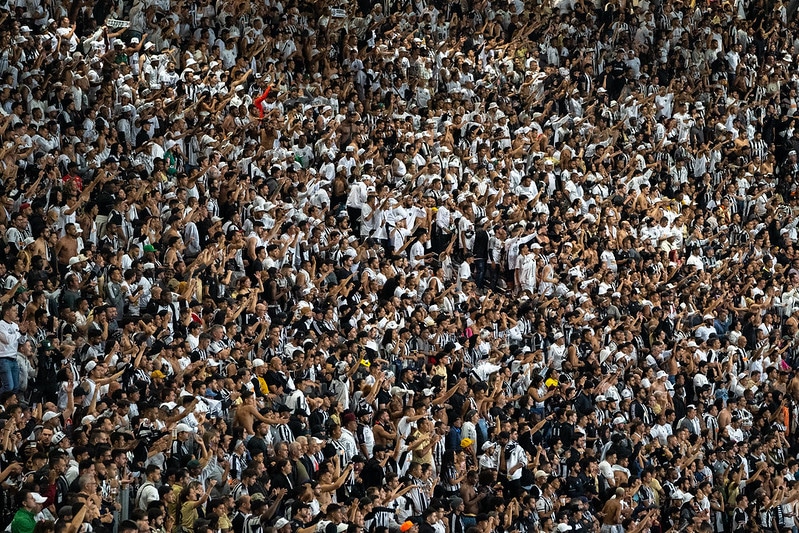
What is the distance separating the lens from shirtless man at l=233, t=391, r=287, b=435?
1612 centimetres

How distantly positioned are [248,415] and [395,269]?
6381 millimetres

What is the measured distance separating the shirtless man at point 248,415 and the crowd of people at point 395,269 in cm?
3

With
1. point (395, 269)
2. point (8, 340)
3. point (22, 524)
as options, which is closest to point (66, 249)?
point (8, 340)

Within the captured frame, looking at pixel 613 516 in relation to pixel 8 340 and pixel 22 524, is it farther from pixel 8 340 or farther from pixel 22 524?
pixel 22 524

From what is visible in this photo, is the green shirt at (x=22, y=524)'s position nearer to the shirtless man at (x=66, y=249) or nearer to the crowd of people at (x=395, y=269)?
the crowd of people at (x=395, y=269)

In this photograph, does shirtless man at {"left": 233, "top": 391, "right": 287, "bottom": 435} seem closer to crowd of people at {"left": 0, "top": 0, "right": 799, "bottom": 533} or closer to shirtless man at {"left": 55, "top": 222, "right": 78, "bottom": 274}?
crowd of people at {"left": 0, "top": 0, "right": 799, "bottom": 533}

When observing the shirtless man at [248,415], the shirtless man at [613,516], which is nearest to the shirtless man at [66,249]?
the shirtless man at [248,415]

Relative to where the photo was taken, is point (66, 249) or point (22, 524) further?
point (66, 249)

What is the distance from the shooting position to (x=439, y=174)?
24.8 meters

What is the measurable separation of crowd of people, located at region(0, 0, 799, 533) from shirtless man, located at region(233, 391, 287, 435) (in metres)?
0.03

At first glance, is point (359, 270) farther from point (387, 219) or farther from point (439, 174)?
point (439, 174)

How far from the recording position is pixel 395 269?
2214cm

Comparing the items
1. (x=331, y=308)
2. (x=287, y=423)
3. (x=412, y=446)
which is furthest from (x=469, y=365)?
(x=287, y=423)

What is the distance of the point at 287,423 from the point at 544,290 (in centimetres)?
783
